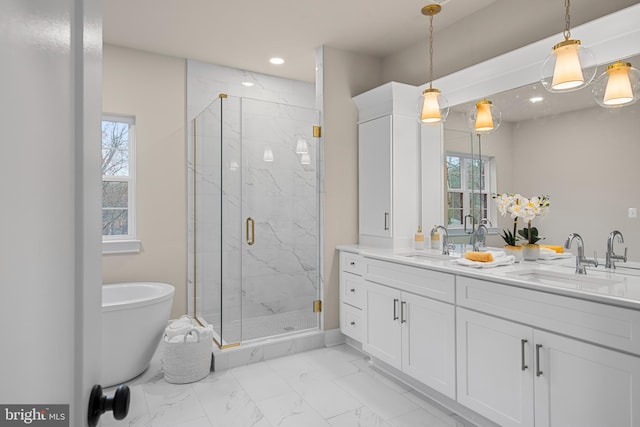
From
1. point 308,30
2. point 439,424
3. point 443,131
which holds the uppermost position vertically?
point 308,30

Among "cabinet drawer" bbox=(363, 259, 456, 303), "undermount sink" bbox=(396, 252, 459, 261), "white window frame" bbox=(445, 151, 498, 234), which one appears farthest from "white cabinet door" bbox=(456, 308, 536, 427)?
"white window frame" bbox=(445, 151, 498, 234)

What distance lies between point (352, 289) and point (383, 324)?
0.58 m

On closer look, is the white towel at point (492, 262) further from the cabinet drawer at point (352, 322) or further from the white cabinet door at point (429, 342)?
the cabinet drawer at point (352, 322)

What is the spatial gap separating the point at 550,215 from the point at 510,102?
2.77 feet

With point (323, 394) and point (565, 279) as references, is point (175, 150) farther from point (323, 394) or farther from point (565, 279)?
point (565, 279)

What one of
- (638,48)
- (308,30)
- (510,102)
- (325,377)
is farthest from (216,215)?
(638,48)

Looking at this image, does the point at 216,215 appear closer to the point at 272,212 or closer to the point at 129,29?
the point at 272,212

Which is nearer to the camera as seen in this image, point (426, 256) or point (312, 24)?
point (426, 256)

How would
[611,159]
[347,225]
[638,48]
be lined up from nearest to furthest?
1. [638,48]
2. [611,159]
3. [347,225]

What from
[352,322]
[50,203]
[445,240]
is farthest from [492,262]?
[50,203]

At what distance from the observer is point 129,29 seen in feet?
10.6

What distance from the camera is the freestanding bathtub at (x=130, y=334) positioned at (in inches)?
102

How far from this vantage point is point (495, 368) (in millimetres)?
2000

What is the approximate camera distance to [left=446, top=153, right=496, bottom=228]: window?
288 cm
